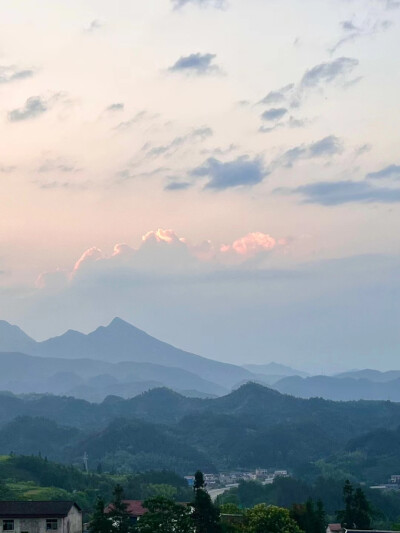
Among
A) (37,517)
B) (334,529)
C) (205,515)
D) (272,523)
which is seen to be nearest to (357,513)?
(272,523)

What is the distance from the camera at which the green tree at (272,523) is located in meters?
107

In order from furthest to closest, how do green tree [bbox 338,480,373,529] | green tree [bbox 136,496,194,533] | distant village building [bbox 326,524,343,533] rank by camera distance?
distant village building [bbox 326,524,343,533]
green tree [bbox 338,480,373,529]
green tree [bbox 136,496,194,533]

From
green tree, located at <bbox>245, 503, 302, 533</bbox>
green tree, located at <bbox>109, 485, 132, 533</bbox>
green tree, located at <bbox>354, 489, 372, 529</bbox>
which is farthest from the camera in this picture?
green tree, located at <bbox>354, 489, 372, 529</bbox>

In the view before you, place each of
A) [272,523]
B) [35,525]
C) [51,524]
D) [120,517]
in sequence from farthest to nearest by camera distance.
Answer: [272,523], [51,524], [35,525], [120,517]

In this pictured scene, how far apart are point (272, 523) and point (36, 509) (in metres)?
25.6

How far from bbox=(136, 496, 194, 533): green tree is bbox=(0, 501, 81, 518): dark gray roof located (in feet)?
36.5

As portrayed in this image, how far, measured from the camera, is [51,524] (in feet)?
346

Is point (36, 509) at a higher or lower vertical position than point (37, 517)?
higher

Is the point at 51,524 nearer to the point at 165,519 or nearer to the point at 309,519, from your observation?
the point at 165,519

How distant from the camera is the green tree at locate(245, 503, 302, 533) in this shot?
10675 centimetres

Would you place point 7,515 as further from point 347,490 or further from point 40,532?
point 347,490

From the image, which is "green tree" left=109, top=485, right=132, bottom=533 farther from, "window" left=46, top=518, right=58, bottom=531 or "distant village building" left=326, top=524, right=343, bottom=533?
"distant village building" left=326, top=524, right=343, bottom=533

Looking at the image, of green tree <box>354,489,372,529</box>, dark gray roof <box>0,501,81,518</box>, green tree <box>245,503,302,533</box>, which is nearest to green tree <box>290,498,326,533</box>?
green tree <box>354,489,372,529</box>

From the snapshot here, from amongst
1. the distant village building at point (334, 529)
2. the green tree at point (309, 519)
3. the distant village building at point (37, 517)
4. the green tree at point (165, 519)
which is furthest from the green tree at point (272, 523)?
the distant village building at point (37, 517)
